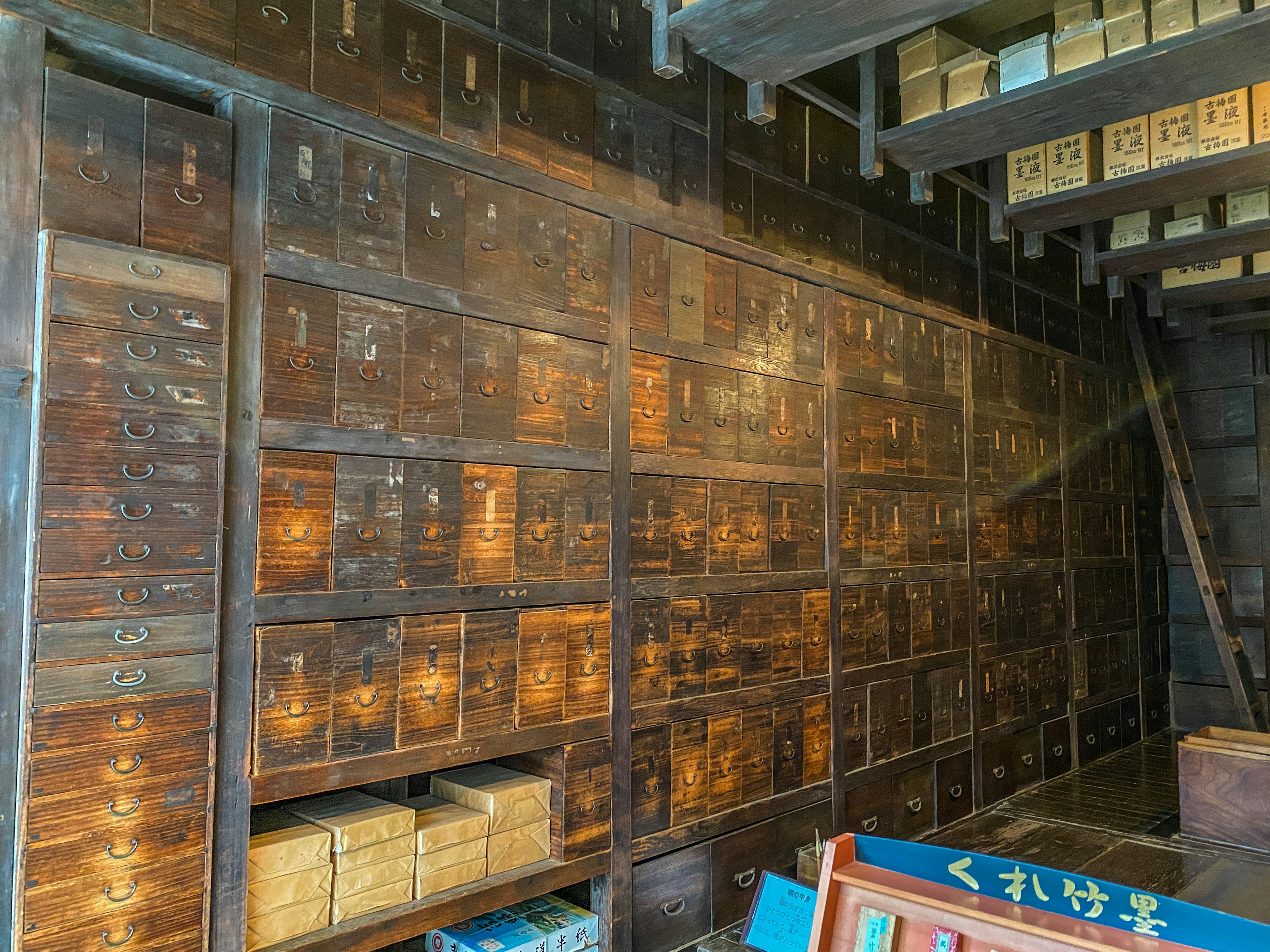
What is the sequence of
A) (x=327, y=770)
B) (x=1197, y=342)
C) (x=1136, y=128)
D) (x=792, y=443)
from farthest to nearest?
(x=1197, y=342) → (x=792, y=443) → (x=1136, y=128) → (x=327, y=770)

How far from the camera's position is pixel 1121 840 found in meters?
3.98

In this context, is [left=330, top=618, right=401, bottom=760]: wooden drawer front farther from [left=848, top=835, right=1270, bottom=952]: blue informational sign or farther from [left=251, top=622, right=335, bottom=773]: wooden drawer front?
[left=848, top=835, right=1270, bottom=952]: blue informational sign

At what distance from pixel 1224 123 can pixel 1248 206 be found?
881 mm

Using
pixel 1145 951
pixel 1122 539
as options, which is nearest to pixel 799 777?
pixel 1145 951

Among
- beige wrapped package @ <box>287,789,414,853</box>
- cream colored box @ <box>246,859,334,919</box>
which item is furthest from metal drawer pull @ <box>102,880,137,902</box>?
beige wrapped package @ <box>287,789,414,853</box>

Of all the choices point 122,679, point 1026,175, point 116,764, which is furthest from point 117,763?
point 1026,175

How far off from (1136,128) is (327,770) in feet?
11.7

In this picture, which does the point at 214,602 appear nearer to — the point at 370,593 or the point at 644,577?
the point at 370,593

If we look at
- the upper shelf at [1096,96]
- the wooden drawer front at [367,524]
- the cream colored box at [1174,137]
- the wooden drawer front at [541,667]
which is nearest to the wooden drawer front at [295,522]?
the wooden drawer front at [367,524]

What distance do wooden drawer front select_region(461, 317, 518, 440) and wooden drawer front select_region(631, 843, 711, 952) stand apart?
1.53 meters

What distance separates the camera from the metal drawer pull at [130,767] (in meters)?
1.90

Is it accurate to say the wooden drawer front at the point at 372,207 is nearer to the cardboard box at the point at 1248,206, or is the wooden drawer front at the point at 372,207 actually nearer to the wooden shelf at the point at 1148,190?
the wooden shelf at the point at 1148,190

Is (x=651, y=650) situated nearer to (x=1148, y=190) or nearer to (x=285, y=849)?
(x=285, y=849)

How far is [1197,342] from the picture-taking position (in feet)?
22.1
